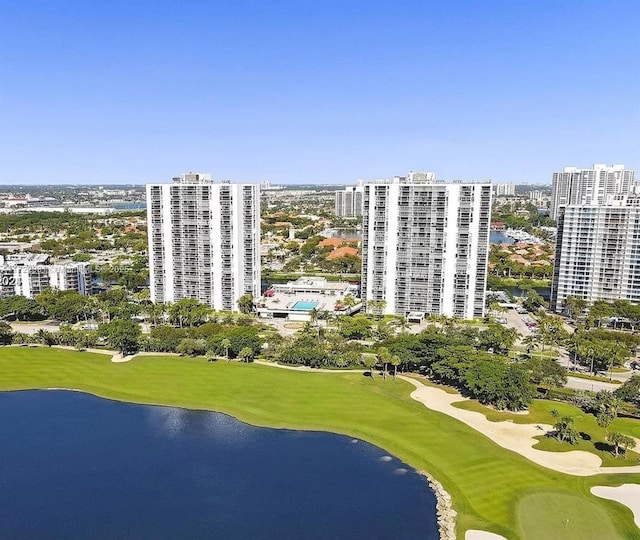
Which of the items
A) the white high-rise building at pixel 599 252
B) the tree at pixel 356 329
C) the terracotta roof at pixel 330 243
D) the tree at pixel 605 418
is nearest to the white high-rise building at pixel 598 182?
the terracotta roof at pixel 330 243

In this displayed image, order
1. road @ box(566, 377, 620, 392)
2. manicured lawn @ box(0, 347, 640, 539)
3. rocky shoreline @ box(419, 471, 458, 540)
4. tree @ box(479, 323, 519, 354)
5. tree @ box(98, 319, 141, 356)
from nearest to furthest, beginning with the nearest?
rocky shoreline @ box(419, 471, 458, 540)
manicured lawn @ box(0, 347, 640, 539)
road @ box(566, 377, 620, 392)
tree @ box(479, 323, 519, 354)
tree @ box(98, 319, 141, 356)

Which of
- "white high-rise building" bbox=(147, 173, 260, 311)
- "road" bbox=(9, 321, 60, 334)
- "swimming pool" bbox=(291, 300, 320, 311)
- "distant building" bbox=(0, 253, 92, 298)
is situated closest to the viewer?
"road" bbox=(9, 321, 60, 334)

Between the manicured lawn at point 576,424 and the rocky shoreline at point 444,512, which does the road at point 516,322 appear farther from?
the rocky shoreline at point 444,512

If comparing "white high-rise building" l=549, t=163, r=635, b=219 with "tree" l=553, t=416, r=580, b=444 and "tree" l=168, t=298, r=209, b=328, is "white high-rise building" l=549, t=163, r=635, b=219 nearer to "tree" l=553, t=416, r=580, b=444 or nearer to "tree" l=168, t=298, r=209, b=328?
"tree" l=168, t=298, r=209, b=328

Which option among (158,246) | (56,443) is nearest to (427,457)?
(56,443)

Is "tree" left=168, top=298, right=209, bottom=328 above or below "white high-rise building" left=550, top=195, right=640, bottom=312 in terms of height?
below

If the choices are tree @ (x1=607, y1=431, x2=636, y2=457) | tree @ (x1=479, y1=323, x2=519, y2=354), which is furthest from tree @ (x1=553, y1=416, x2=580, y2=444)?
tree @ (x1=479, y1=323, x2=519, y2=354)
